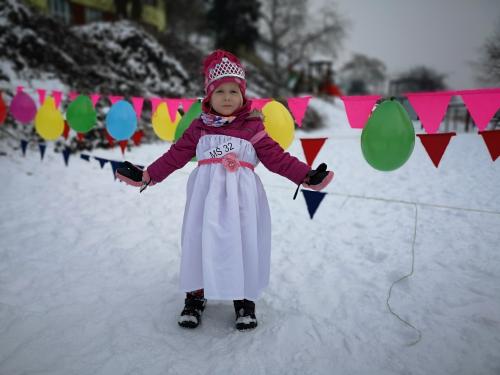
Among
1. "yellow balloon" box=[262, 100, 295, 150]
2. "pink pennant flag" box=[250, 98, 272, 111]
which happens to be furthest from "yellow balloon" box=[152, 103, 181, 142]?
"yellow balloon" box=[262, 100, 295, 150]

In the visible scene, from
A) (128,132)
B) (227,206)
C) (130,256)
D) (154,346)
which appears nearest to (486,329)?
(227,206)

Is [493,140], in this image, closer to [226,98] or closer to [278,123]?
[278,123]

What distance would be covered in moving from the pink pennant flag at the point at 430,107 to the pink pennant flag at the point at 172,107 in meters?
2.16

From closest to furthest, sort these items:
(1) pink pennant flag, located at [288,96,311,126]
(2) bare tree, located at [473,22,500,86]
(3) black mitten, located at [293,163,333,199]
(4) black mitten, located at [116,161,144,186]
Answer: (3) black mitten, located at [293,163,333,199], (4) black mitten, located at [116,161,144,186], (2) bare tree, located at [473,22,500,86], (1) pink pennant flag, located at [288,96,311,126]

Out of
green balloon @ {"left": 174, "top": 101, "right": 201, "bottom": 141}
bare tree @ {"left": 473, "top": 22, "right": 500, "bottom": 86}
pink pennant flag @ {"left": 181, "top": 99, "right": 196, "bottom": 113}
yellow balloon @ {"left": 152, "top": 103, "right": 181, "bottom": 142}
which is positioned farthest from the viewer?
yellow balloon @ {"left": 152, "top": 103, "right": 181, "bottom": 142}

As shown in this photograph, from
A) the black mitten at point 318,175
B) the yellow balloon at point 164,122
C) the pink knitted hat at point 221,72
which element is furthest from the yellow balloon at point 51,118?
the black mitten at point 318,175

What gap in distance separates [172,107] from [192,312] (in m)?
2.06

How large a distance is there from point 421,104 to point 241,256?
1.61 meters

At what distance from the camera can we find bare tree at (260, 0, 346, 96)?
68.9ft

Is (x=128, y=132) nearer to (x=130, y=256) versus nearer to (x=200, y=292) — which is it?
(x=130, y=256)

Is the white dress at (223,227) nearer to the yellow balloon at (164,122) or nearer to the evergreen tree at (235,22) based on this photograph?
the yellow balloon at (164,122)

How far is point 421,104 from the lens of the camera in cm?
217

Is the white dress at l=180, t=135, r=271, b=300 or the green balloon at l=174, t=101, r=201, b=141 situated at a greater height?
the green balloon at l=174, t=101, r=201, b=141

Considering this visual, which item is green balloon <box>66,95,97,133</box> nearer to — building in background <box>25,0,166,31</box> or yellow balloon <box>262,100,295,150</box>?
yellow balloon <box>262,100,295,150</box>
